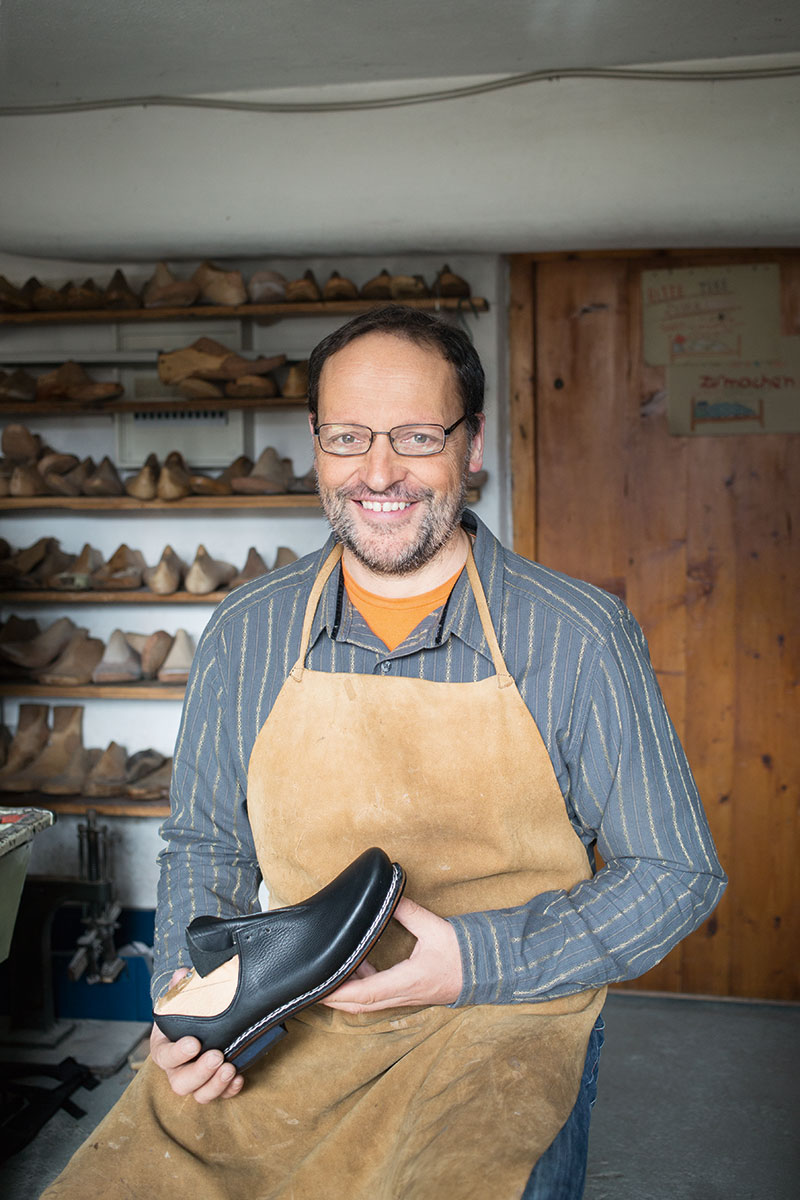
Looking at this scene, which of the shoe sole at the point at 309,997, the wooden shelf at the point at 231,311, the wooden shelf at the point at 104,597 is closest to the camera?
the shoe sole at the point at 309,997

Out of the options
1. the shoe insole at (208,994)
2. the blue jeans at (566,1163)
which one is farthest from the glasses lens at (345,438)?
the blue jeans at (566,1163)

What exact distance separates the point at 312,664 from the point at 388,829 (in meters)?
0.30

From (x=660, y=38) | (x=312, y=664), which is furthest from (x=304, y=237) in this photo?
(x=312, y=664)

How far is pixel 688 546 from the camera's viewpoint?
10.6 feet

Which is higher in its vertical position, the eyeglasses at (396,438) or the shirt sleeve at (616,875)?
the eyeglasses at (396,438)

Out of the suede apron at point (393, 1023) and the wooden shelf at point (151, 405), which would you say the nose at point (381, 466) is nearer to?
the suede apron at point (393, 1023)

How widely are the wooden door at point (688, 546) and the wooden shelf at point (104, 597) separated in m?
1.05

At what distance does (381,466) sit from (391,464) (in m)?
0.02


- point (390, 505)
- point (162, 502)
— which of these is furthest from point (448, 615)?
point (162, 502)

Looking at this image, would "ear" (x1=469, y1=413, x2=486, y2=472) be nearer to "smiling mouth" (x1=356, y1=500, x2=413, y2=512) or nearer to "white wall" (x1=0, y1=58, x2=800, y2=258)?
"smiling mouth" (x1=356, y1=500, x2=413, y2=512)

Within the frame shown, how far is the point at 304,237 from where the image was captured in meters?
2.96

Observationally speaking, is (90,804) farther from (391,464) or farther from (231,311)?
(391,464)

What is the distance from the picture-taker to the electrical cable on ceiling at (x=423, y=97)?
2.76 metres

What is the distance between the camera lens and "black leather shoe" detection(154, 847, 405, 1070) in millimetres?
1248
